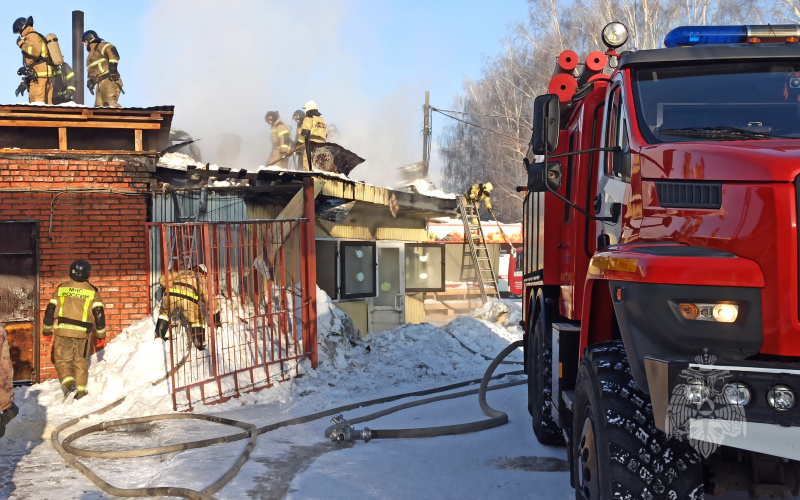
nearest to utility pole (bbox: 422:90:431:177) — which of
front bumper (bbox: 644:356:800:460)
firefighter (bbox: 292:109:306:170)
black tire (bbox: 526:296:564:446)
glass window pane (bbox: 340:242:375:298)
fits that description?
firefighter (bbox: 292:109:306:170)

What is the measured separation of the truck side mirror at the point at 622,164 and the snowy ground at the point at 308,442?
245 centimetres

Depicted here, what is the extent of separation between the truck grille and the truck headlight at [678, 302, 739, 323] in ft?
1.83

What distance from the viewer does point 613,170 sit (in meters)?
4.64

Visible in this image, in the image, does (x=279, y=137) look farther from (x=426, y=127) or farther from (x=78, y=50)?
(x=426, y=127)

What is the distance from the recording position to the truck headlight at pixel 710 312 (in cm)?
324

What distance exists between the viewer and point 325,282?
47.5 feet

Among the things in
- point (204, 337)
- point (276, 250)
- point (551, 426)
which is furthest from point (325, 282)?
point (551, 426)

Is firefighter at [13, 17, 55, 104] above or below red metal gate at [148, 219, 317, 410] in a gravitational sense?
above

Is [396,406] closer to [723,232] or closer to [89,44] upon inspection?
[723,232]

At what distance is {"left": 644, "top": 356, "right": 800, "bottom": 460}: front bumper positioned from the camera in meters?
3.04

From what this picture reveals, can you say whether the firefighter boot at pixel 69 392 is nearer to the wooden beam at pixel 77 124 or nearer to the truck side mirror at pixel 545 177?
the wooden beam at pixel 77 124

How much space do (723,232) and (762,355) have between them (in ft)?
1.92

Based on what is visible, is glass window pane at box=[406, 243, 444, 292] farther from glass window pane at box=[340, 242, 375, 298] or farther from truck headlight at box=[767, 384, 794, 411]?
truck headlight at box=[767, 384, 794, 411]

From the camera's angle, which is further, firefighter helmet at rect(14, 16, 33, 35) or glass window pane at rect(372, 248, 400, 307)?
glass window pane at rect(372, 248, 400, 307)
